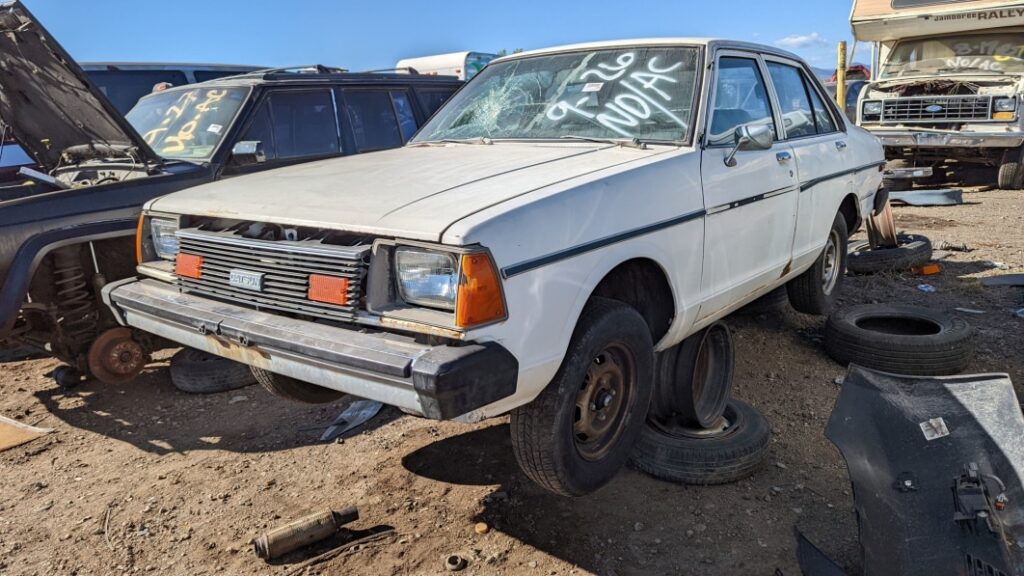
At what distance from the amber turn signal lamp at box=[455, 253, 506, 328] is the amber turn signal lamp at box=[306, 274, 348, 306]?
0.44 metres

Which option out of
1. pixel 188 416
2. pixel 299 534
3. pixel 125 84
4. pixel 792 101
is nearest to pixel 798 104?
pixel 792 101

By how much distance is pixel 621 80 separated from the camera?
11.5 feet

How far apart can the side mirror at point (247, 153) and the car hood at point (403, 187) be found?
1.39 metres

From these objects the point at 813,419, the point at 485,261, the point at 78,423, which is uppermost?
the point at 485,261

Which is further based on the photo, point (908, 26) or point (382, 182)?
point (908, 26)

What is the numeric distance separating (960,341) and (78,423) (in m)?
4.75

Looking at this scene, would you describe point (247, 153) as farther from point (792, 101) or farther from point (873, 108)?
point (873, 108)

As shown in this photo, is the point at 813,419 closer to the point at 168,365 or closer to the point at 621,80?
the point at 621,80

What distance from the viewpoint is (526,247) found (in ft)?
7.63

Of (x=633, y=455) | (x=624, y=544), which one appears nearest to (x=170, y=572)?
(x=624, y=544)

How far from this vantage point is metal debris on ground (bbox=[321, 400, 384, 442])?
148 inches

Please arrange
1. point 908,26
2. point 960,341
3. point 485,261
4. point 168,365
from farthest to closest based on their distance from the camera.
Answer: point 908,26 → point 168,365 → point 960,341 → point 485,261

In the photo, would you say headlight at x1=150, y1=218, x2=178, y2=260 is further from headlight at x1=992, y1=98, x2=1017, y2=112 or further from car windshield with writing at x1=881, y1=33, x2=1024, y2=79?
car windshield with writing at x1=881, y1=33, x2=1024, y2=79

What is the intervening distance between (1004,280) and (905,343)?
250cm
